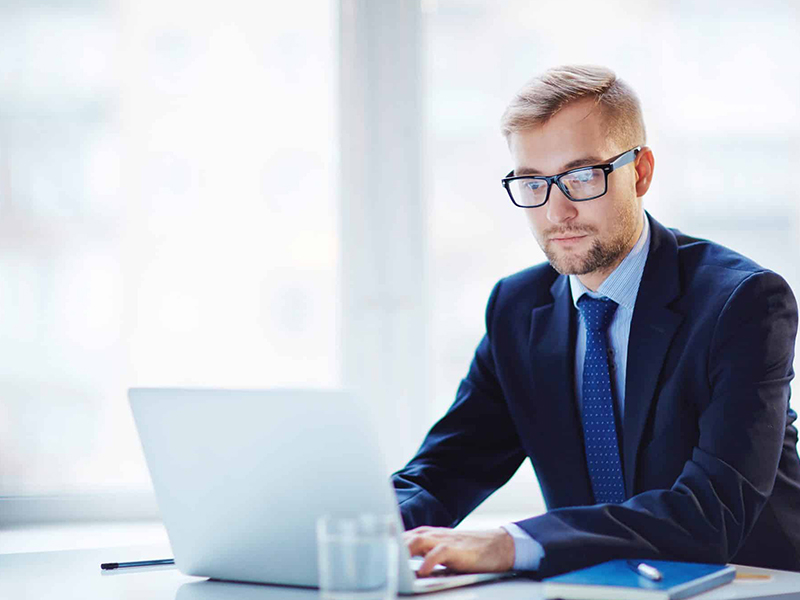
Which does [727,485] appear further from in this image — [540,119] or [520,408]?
[540,119]

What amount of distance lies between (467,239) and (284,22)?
75cm

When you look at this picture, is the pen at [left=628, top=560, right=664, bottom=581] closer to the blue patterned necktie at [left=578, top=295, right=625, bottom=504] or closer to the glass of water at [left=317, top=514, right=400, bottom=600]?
the glass of water at [left=317, top=514, right=400, bottom=600]

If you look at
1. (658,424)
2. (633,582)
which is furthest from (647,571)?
(658,424)

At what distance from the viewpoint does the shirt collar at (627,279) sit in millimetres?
1781

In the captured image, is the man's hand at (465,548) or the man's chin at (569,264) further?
the man's chin at (569,264)

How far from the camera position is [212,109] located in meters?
2.56

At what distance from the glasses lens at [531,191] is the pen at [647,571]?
78 centimetres

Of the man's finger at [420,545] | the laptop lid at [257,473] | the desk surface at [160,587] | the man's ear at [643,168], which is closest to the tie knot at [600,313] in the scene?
the man's ear at [643,168]

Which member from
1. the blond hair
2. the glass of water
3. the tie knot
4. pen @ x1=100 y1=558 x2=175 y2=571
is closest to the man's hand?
the glass of water

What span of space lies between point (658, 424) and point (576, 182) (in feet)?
1.47

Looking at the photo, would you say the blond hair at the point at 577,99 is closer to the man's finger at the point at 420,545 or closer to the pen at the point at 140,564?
the man's finger at the point at 420,545

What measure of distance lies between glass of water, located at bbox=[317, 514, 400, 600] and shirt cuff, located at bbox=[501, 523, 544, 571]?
13.4 inches

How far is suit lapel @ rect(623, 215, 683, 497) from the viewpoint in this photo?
1.66 m

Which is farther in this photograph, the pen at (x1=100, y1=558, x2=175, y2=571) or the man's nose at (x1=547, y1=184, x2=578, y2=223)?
the man's nose at (x1=547, y1=184, x2=578, y2=223)
